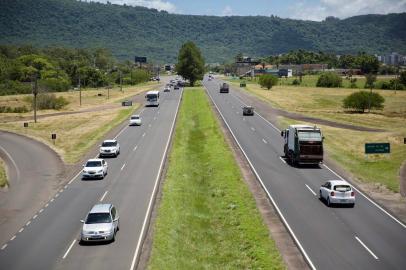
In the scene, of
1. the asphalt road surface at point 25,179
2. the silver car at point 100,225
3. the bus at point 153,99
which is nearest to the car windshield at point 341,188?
the silver car at point 100,225

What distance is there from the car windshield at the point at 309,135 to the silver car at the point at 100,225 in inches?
879

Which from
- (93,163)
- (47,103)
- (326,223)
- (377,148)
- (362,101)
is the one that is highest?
(362,101)

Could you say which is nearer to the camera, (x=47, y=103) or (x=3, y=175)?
(x=3, y=175)

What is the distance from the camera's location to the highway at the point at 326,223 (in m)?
26.3

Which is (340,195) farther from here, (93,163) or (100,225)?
(93,163)

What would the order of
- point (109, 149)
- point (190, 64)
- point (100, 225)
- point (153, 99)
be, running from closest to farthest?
point (100, 225)
point (109, 149)
point (153, 99)
point (190, 64)

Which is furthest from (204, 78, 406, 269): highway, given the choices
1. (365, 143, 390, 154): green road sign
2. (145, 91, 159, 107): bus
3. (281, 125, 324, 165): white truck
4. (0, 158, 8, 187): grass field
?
(145, 91, 159, 107): bus

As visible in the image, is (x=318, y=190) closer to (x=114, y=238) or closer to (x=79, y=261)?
(x=114, y=238)

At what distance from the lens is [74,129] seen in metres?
79.8

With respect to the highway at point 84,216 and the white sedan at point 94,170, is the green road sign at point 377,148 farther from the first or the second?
the white sedan at point 94,170

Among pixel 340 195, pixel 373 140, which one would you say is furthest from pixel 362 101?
pixel 340 195

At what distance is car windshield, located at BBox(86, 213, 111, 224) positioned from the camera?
2869cm

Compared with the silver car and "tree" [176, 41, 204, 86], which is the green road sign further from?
"tree" [176, 41, 204, 86]

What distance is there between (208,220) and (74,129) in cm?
4931
